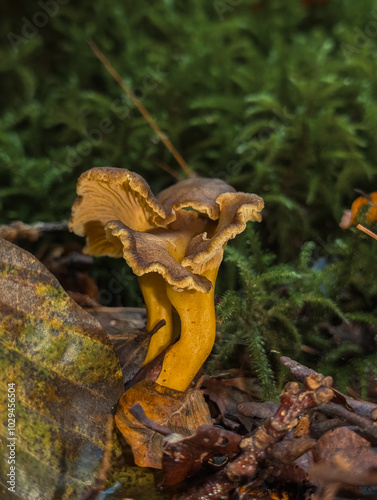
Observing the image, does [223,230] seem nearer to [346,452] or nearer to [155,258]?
[155,258]

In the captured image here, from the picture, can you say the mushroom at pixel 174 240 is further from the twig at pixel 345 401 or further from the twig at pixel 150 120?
the twig at pixel 150 120

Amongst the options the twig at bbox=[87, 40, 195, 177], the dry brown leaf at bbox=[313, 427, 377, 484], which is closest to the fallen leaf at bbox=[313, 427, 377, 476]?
the dry brown leaf at bbox=[313, 427, 377, 484]

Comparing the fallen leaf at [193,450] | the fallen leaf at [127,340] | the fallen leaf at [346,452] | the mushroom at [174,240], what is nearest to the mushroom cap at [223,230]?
the mushroom at [174,240]

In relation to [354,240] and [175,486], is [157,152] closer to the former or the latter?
[354,240]

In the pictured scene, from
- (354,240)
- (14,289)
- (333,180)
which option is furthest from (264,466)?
(333,180)

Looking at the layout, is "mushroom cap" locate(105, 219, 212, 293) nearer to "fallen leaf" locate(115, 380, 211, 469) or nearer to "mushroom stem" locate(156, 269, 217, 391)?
"mushroom stem" locate(156, 269, 217, 391)
